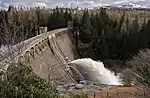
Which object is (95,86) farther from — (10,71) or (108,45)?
(108,45)

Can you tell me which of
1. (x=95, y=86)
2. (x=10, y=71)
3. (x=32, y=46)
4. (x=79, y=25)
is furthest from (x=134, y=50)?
(x=10, y=71)

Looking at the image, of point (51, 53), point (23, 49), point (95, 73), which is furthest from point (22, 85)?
point (51, 53)

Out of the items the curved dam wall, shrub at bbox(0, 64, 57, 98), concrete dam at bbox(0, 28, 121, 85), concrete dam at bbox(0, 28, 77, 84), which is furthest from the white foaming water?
shrub at bbox(0, 64, 57, 98)

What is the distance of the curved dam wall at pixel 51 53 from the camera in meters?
34.0

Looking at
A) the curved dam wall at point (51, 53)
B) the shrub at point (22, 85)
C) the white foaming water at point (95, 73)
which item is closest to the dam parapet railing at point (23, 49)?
the curved dam wall at point (51, 53)

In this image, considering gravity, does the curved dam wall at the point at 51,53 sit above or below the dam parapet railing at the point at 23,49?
below

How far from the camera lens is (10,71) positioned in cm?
1210

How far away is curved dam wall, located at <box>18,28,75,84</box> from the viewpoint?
1337 inches

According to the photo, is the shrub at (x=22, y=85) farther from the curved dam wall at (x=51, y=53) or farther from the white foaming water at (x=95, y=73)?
the white foaming water at (x=95, y=73)

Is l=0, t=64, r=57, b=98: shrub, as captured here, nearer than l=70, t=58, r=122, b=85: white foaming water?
Yes

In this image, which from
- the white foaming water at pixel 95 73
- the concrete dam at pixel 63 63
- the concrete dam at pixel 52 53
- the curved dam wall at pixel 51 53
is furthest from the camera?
the white foaming water at pixel 95 73

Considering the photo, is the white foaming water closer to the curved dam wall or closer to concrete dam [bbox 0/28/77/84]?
concrete dam [bbox 0/28/77/84]

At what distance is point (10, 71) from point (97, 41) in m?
53.2

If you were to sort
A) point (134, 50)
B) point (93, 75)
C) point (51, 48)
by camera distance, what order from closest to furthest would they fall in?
point (93, 75) < point (51, 48) < point (134, 50)
